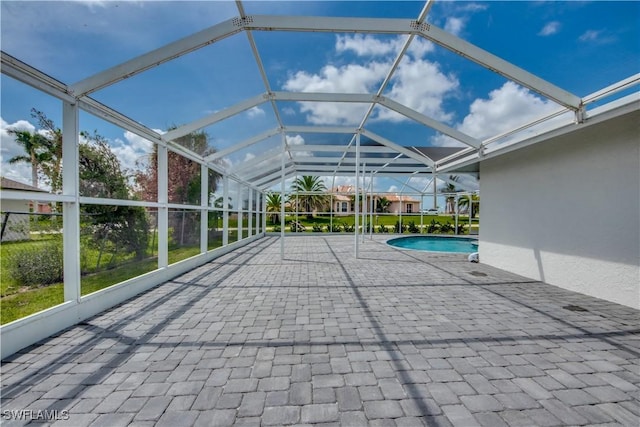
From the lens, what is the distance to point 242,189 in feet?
35.8

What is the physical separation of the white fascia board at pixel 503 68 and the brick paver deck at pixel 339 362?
302cm

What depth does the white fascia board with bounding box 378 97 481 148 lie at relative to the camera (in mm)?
5824

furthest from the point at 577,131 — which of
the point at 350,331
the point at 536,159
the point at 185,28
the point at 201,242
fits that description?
the point at 201,242

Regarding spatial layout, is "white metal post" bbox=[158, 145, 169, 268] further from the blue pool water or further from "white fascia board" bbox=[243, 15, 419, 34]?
the blue pool water

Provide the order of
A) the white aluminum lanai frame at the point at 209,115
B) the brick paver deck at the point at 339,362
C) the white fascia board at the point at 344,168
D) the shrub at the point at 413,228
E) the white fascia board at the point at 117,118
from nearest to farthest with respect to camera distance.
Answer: the brick paver deck at the point at 339,362, the white aluminum lanai frame at the point at 209,115, the white fascia board at the point at 117,118, the white fascia board at the point at 344,168, the shrub at the point at 413,228

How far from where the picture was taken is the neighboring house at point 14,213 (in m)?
2.77

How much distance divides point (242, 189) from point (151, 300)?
731cm

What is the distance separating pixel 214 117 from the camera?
209 inches

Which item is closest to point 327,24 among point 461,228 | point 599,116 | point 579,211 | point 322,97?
point 322,97

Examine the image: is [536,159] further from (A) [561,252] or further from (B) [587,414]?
(B) [587,414]

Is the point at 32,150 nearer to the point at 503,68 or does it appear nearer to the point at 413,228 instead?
the point at 503,68

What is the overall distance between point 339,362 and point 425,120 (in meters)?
5.47

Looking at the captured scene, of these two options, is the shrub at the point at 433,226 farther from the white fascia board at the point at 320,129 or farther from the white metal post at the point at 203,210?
the white metal post at the point at 203,210

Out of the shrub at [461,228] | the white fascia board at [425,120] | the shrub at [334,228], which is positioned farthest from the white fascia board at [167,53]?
the shrub at [461,228]
